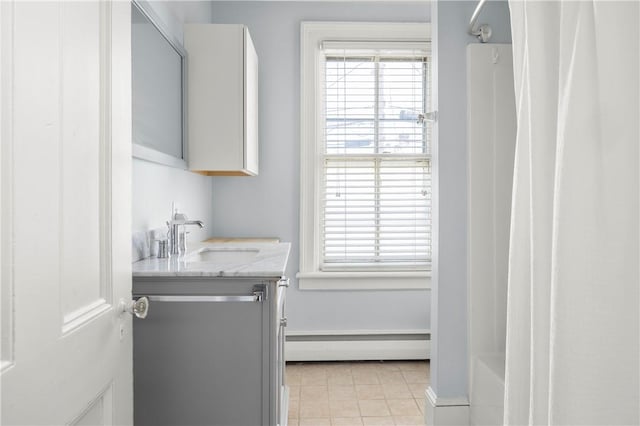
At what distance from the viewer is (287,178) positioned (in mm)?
3260

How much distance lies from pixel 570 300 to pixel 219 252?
5.71 ft

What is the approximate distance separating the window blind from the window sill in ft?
A: 0.23

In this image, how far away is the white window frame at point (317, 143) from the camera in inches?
126

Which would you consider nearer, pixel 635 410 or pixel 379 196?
pixel 635 410

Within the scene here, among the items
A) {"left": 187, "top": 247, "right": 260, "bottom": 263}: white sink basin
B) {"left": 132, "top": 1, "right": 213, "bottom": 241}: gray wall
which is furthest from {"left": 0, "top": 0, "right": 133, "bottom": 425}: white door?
{"left": 187, "top": 247, "right": 260, "bottom": 263}: white sink basin

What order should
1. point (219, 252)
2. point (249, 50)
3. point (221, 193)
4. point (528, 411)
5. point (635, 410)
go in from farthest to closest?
1. point (221, 193)
2. point (249, 50)
3. point (219, 252)
4. point (528, 411)
5. point (635, 410)

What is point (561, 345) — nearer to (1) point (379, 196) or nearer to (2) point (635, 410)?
(2) point (635, 410)

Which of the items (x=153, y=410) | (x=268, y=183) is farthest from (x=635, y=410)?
(x=268, y=183)

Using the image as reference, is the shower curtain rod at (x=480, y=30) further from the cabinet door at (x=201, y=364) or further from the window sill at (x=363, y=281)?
the window sill at (x=363, y=281)

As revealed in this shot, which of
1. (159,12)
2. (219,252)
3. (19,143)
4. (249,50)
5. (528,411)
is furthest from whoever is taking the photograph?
(249,50)

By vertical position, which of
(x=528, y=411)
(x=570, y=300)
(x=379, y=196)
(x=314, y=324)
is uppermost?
(x=379, y=196)

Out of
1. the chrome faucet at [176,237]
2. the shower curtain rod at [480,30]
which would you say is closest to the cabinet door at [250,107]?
the chrome faucet at [176,237]

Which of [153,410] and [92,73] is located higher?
[92,73]

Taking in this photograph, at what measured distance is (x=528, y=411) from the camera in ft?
3.66
